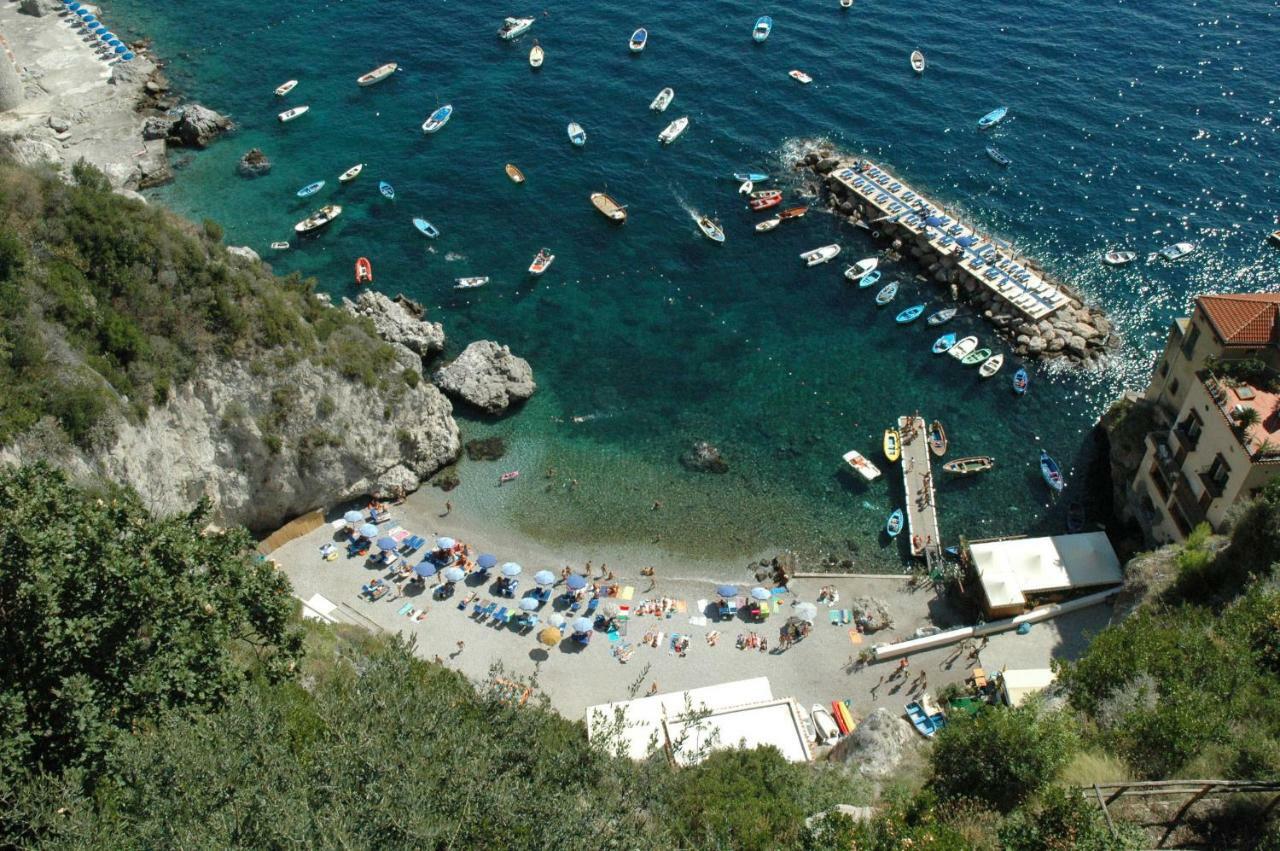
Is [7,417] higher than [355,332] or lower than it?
higher

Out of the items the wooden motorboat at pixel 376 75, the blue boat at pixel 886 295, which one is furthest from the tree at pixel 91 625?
the wooden motorboat at pixel 376 75

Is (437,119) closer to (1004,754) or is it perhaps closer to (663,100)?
(663,100)

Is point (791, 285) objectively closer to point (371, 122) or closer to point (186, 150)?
point (371, 122)

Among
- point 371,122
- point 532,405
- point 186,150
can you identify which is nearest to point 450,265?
point 532,405

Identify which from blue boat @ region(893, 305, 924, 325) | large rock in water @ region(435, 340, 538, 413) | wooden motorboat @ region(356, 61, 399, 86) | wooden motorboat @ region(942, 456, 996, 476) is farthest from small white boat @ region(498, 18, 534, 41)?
wooden motorboat @ region(942, 456, 996, 476)

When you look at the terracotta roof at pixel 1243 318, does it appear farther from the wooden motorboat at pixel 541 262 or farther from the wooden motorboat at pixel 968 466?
the wooden motorboat at pixel 541 262

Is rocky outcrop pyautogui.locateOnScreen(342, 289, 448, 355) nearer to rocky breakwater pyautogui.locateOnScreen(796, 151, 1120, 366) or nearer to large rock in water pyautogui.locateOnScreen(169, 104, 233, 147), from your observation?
large rock in water pyautogui.locateOnScreen(169, 104, 233, 147)

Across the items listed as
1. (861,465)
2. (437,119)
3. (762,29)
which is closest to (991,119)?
(762,29)
